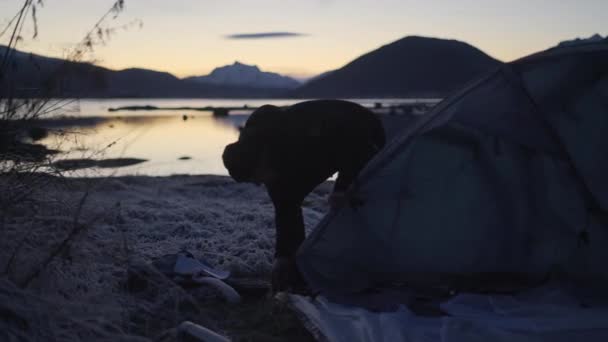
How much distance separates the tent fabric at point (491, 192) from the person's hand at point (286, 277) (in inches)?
12.7

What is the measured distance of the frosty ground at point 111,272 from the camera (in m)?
2.53

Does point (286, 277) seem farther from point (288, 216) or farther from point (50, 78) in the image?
point (50, 78)

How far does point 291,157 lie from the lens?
4457mm

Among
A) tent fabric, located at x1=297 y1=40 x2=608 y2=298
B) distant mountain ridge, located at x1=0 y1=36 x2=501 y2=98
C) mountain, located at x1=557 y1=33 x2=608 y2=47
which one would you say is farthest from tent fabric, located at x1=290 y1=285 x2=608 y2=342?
distant mountain ridge, located at x1=0 y1=36 x2=501 y2=98

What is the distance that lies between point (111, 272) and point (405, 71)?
124m

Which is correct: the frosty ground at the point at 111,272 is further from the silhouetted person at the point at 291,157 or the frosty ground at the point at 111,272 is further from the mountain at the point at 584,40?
the mountain at the point at 584,40

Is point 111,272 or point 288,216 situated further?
point 288,216

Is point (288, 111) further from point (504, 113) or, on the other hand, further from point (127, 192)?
point (127, 192)

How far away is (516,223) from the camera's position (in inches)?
142

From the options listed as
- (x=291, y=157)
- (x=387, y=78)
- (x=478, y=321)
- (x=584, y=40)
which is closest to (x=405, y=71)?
(x=387, y=78)

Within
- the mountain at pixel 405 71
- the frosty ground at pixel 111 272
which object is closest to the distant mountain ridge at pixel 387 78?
the mountain at pixel 405 71

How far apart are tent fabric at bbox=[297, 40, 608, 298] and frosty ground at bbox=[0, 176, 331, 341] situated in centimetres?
73

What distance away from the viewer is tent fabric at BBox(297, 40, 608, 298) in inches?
139

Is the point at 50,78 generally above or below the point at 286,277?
above
